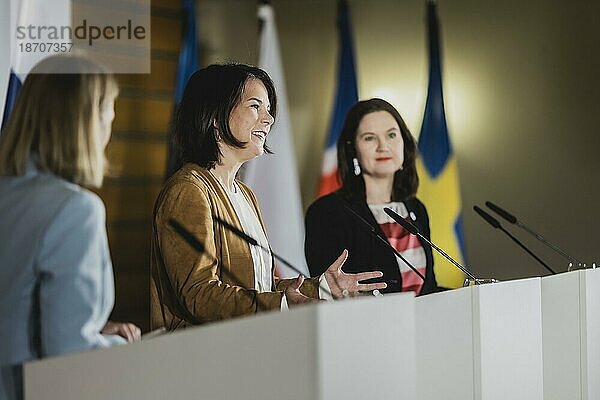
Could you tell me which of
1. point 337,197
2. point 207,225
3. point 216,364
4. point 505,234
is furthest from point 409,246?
point 216,364

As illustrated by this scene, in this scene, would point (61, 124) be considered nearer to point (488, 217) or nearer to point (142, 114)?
point (142, 114)

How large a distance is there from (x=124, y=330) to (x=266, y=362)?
0.19 m

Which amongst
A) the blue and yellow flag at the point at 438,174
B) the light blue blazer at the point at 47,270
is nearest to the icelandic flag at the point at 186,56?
the light blue blazer at the point at 47,270

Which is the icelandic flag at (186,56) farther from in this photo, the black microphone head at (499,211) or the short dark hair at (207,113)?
the black microphone head at (499,211)

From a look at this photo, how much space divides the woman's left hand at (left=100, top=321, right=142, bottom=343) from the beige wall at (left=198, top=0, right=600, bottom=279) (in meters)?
0.46

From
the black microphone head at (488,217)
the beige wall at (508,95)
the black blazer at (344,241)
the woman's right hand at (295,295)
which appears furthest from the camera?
the black microphone head at (488,217)

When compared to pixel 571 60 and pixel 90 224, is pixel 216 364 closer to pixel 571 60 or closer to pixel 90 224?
pixel 90 224

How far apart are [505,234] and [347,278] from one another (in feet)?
1.57

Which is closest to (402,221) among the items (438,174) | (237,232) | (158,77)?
(438,174)

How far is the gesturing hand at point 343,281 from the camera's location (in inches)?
51.1

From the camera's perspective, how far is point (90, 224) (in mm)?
1107

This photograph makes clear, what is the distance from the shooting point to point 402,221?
1.51 metres

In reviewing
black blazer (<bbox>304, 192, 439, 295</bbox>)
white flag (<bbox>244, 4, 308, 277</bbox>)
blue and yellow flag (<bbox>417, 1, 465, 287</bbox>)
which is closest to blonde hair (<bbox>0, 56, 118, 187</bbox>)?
white flag (<bbox>244, 4, 308, 277</bbox>)

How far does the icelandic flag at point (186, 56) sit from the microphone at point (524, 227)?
26.2 inches
